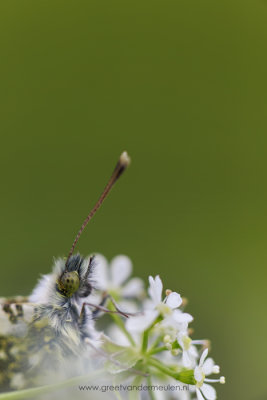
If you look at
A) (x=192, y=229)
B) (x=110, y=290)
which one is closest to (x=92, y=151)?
(x=192, y=229)

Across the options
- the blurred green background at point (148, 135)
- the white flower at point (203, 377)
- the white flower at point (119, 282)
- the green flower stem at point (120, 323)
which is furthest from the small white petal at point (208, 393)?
the blurred green background at point (148, 135)

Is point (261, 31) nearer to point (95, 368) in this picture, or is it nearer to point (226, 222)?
point (226, 222)

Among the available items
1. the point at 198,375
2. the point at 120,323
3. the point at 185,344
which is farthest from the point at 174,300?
the point at 120,323

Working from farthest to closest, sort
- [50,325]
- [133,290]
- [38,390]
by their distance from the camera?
[133,290], [50,325], [38,390]

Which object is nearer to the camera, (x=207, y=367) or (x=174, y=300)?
(x=174, y=300)

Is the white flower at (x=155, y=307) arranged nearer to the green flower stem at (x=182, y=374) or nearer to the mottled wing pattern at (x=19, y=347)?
the green flower stem at (x=182, y=374)

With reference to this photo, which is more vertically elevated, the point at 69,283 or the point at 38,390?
the point at 69,283

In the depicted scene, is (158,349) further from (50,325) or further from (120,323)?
(50,325)
